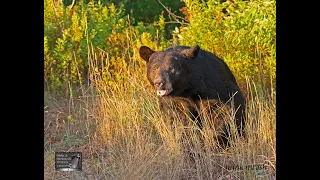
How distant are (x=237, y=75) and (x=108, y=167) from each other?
242cm

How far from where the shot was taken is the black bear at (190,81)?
7.00 m

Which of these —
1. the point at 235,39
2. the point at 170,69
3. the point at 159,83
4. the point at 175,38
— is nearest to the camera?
the point at 159,83

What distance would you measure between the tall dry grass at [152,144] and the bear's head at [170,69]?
424 mm

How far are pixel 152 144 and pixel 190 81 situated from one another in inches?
30.9

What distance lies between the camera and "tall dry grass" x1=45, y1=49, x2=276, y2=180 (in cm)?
668

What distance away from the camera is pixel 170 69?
6.98 m
